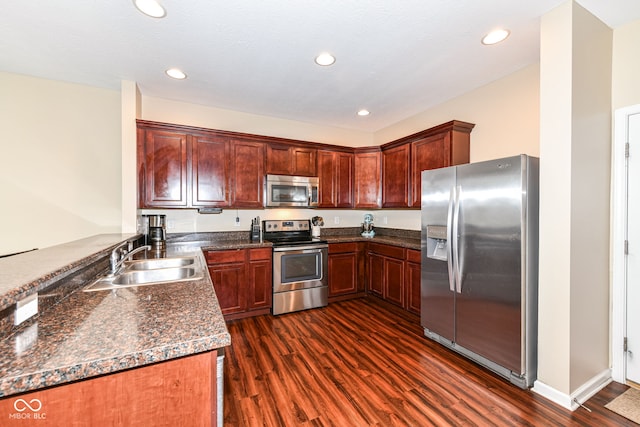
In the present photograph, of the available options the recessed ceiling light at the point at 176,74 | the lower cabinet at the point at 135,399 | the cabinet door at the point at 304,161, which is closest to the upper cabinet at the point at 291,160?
the cabinet door at the point at 304,161

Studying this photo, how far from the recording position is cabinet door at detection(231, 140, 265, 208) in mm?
3621

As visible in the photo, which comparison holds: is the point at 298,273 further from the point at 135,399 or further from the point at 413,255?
the point at 135,399

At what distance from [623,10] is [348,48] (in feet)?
6.44

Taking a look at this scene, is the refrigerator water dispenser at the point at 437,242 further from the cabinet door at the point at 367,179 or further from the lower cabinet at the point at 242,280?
the lower cabinet at the point at 242,280

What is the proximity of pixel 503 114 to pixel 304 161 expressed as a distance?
247 centimetres

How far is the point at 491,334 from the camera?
225 cm

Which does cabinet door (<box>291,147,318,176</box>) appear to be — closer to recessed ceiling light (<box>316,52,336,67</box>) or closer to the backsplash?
the backsplash

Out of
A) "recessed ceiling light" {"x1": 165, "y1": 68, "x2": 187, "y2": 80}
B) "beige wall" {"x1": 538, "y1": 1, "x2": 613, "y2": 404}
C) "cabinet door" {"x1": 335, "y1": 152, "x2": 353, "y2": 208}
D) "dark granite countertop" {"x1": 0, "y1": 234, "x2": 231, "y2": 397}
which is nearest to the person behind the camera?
"dark granite countertop" {"x1": 0, "y1": 234, "x2": 231, "y2": 397}

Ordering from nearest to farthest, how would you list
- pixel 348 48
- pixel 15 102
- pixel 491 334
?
pixel 491 334 → pixel 348 48 → pixel 15 102

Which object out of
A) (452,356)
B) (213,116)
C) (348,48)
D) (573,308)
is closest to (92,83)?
(213,116)

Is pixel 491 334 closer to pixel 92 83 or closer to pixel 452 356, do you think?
pixel 452 356

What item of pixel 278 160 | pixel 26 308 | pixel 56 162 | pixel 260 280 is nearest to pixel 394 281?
pixel 260 280

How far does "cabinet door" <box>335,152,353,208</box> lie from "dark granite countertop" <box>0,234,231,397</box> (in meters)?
3.12

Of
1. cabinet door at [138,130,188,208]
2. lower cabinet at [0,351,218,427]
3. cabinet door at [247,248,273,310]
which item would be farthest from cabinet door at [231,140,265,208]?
lower cabinet at [0,351,218,427]
